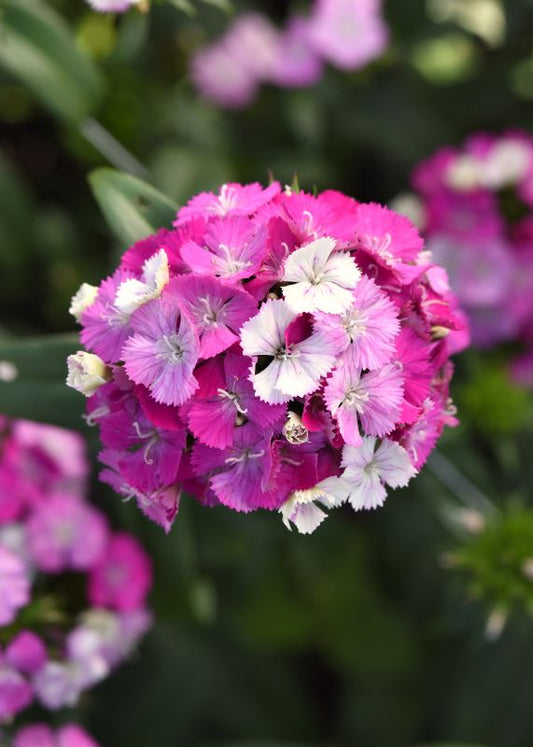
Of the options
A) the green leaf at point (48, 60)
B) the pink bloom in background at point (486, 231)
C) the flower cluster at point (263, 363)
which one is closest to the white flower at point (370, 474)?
the flower cluster at point (263, 363)

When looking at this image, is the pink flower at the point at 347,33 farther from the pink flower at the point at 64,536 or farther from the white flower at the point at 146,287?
the white flower at the point at 146,287

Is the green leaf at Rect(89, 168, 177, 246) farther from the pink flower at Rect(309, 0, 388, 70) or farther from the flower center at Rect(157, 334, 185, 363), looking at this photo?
the pink flower at Rect(309, 0, 388, 70)

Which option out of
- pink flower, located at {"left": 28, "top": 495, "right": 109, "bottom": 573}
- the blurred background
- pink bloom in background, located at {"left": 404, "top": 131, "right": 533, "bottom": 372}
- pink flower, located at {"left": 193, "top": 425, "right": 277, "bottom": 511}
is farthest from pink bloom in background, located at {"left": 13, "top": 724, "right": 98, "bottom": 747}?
pink bloom in background, located at {"left": 404, "top": 131, "right": 533, "bottom": 372}

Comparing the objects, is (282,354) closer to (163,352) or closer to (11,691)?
(163,352)

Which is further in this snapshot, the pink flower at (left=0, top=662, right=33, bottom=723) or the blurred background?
the blurred background

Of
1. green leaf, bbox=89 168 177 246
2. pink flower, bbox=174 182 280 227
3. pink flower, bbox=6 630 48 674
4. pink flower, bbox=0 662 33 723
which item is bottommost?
pink flower, bbox=0 662 33 723

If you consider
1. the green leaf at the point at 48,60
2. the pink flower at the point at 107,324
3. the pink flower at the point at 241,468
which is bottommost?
the pink flower at the point at 241,468

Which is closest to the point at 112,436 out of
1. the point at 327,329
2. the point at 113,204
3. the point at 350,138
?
the point at 327,329

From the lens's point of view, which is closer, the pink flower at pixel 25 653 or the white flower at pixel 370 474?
the white flower at pixel 370 474
